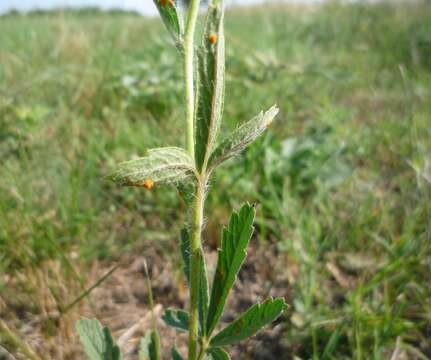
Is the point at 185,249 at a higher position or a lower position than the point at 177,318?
higher

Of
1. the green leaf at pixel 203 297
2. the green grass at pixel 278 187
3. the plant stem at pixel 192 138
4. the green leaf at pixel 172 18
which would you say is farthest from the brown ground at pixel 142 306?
the green leaf at pixel 172 18

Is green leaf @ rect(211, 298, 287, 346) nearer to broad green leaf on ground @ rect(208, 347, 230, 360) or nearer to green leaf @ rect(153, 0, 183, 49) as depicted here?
broad green leaf on ground @ rect(208, 347, 230, 360)

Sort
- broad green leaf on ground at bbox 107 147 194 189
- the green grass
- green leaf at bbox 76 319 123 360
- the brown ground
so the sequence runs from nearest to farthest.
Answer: broad green leaf on ground at bbox 107 147 194 189 < green leaf at bbox 76 319 123 360 < the brown ground < the green grass

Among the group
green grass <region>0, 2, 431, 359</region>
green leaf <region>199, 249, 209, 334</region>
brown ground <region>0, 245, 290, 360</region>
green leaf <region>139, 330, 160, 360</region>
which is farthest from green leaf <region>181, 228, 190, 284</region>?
green grass <region>0, 2, 431, 359</region>

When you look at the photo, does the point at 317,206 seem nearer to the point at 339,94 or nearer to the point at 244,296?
the point at 244,296

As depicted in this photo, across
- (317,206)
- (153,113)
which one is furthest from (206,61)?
(153,113)

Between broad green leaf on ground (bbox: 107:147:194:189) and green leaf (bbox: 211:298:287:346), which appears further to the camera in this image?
green leaf (bbox: 211:298:287:346)

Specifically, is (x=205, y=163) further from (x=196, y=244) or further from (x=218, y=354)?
(x=218, y=354)

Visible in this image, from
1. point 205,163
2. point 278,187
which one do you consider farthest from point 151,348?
point 278,187
